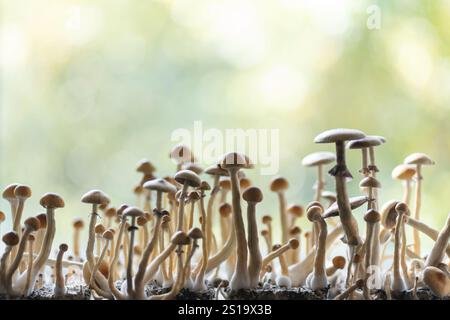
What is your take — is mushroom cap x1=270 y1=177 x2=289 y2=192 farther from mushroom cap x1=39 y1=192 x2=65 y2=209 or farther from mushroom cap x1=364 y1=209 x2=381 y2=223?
mushroom cap x1=39 y1=192 x2=65 y2=209

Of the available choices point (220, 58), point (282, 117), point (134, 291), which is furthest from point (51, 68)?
point (134, 291)

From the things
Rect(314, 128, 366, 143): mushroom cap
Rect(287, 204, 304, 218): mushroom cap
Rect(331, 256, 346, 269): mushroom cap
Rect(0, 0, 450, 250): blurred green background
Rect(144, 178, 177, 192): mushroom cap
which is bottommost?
Rect(331, 256, 346, 269): mushroom cap

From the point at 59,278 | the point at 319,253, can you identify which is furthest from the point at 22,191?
the point at 319,253

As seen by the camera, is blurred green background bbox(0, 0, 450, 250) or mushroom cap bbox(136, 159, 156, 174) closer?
mushroom cap bbox(136, 159, 156, 174)

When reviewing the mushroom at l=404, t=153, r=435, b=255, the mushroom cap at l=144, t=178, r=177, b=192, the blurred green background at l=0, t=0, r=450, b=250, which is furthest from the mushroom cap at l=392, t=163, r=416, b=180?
the blurred green background at l=0, t=0, r=450, b=250

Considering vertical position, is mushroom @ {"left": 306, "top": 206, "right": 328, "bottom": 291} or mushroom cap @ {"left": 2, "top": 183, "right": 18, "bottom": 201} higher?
mushroom cap @ {"left": 2, "top": 183, "right": 18, "bottom": 201}

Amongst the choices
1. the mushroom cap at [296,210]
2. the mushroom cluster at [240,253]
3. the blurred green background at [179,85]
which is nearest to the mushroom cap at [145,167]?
the mushroom cluster at [240,253]
